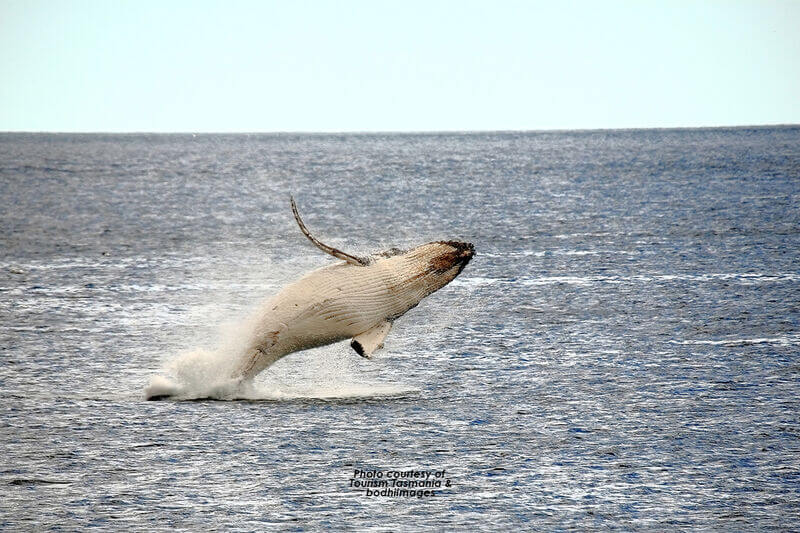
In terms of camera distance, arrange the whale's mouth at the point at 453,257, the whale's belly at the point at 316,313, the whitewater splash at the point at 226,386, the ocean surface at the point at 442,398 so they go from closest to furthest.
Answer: the ocean surface at the point at 442,398
the whale's belly at the point at 316,313
the whitewater splash at the point at 226,386
the whale's mouth at the point at 453,257

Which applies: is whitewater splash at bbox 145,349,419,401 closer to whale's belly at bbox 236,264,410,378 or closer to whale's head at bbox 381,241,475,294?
whale's belly at bbox 236,264,410,378

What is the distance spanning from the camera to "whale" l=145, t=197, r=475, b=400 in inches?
395

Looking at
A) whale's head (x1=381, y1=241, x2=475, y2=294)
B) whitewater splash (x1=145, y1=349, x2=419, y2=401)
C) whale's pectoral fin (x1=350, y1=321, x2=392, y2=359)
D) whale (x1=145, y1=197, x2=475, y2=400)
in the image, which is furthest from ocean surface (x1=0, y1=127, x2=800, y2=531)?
whale's head (x1=381, y1=241, x2=475, y2=294)

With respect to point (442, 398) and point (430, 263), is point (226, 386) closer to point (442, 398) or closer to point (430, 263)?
point (442, 398)

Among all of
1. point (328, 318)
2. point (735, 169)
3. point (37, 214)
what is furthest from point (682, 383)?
point (735, 169)

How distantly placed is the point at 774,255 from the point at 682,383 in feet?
37.9

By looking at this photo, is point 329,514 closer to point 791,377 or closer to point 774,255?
point 791,377

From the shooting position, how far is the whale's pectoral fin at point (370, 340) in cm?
1003

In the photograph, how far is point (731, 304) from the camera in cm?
1576

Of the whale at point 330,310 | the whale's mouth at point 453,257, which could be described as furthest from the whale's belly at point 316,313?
the whale's mouth at point 453,257

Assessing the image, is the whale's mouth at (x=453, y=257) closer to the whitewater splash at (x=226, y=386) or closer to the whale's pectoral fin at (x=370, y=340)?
the whale's pectoral fin at (x=370, y=340)

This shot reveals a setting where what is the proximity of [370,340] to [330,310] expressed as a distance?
0.41m

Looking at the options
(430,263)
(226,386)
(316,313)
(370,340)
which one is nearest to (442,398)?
(370,340)

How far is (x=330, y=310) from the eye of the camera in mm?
10086
